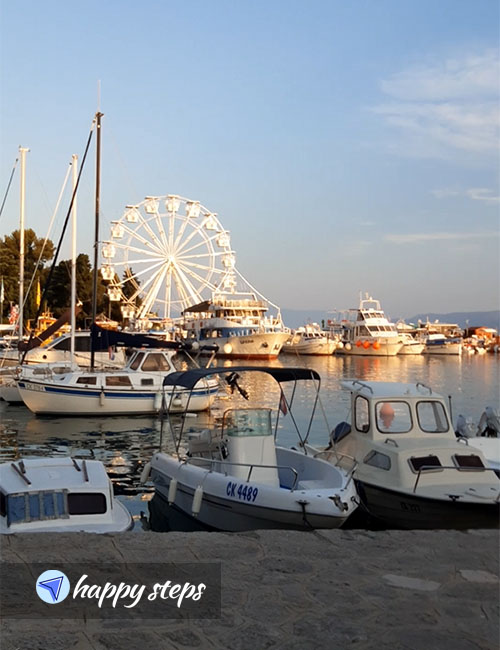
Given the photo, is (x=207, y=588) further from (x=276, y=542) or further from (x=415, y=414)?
(x=415, y=414)

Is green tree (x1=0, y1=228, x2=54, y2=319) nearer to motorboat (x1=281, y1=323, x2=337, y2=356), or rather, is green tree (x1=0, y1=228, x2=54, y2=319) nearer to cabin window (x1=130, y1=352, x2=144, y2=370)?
motorboat (x1=281, y1=323, x2=337, y2=356)

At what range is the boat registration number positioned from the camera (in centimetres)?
1031

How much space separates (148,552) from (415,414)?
733 centimetres

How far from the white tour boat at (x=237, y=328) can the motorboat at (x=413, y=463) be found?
5480 cm

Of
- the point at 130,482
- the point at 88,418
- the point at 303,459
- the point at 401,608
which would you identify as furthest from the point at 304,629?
the point at 88,418

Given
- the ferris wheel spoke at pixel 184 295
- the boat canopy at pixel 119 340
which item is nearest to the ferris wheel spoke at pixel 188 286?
the ferris wheel spoke at pixel 184 295

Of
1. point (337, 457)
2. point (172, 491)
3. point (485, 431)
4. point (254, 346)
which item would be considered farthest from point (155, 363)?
point (254, 346)

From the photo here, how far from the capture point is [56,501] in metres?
8.79

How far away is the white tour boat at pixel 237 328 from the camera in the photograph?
70062 millimetres

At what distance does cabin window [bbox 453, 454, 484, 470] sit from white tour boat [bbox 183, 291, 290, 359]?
56144mm

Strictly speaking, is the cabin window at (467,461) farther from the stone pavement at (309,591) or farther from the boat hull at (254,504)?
the stone pavement at (309,591)

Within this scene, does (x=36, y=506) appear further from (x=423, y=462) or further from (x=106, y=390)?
(x=106, y=390)

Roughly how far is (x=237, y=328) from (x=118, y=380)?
4749 centimetres

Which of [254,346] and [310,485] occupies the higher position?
[254,346]
